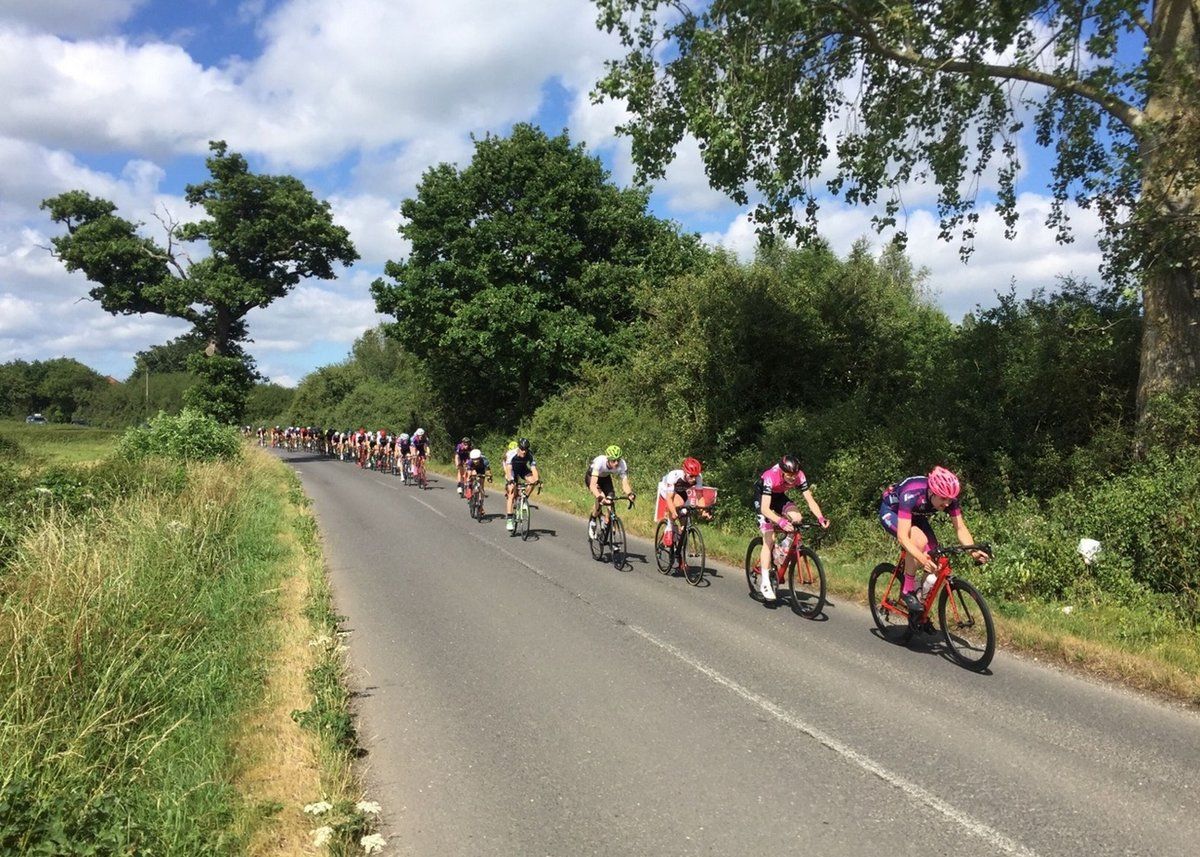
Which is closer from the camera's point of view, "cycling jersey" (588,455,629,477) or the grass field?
the grass field

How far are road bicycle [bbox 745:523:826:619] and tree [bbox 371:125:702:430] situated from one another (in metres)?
20.0

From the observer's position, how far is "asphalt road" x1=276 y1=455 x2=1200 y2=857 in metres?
3.80

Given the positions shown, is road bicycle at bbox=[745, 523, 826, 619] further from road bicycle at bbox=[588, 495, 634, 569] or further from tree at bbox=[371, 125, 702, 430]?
tree at bbox=[371, 125, 702, 430]

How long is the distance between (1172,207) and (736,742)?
823cm

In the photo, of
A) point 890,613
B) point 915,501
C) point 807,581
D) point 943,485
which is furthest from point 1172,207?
point 807,581

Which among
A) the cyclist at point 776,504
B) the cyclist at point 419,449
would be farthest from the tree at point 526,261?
the cyclist at point 776,504

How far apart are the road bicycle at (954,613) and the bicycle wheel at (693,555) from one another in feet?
9.76

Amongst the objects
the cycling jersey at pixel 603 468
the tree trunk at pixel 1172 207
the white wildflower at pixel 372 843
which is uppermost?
the tree trunk at pixel 1172 207

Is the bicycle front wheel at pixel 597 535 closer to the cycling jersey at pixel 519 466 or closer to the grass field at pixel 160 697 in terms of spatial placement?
→ the cycling jersey at pixel 519 466

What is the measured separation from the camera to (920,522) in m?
7.24

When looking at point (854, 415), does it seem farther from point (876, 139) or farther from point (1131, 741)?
point (1131, 741)

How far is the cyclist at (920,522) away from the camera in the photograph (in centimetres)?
669

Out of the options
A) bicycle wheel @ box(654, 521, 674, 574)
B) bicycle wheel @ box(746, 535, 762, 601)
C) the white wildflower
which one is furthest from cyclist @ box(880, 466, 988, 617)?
the white wildflower

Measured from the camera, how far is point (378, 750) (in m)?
4.86
